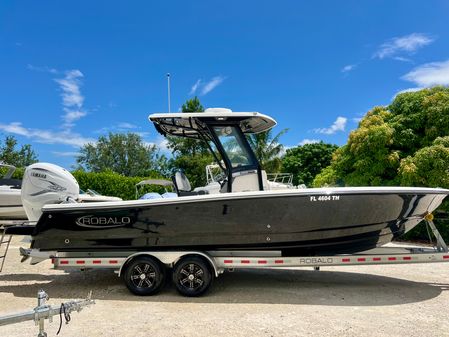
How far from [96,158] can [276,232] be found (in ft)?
156

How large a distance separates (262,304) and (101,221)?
2526 mm

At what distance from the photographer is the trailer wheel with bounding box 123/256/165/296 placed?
5.09 meters

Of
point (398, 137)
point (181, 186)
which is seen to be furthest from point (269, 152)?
point (181, 186)

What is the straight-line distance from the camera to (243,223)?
5031mm

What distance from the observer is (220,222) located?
5.03m

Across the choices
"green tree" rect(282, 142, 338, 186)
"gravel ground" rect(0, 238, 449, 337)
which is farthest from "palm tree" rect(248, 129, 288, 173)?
"gravel ground" rect(0, 238, 449, 337)

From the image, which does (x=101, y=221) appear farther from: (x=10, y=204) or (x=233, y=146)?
(x=10, y=204)

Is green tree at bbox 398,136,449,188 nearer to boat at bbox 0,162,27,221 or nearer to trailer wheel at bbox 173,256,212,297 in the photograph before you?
trailer wheel at bbox 173,256,212,297

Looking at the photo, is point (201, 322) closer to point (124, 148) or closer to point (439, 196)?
point (439, 196)

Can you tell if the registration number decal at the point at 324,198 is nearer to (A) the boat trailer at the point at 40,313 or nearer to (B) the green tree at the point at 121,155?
(A) the boat trailer at the point at 40,313

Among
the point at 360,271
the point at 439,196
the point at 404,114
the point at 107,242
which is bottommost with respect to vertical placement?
the point at 360,271

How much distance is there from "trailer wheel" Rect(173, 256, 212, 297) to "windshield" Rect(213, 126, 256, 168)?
1.60m

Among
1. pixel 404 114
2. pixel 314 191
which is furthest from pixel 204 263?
pixel 404 114

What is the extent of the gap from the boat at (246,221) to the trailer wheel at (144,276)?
0.20m
